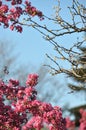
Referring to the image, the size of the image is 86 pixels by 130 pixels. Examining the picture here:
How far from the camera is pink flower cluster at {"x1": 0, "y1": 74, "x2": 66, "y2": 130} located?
7898 mm

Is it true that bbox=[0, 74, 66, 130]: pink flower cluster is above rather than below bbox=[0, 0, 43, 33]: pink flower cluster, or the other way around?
below

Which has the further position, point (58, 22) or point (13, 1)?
point (13, 1)

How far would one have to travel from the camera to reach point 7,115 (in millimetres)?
8398

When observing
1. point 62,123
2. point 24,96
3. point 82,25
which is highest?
point 82,25

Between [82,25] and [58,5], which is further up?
[58,5]

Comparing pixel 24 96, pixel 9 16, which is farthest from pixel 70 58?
pixel 9 16

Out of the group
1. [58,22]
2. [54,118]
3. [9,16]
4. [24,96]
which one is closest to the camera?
[54,118]

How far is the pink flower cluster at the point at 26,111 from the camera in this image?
790 cm

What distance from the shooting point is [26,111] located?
8.18 m

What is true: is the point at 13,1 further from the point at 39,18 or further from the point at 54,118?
the point at 54,118

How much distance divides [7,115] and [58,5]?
9.79ft

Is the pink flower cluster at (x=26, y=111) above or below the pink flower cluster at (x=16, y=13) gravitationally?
below

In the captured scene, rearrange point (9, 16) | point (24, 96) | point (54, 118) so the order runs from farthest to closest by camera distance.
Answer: point (9, 16) < point (24, 96) < point (54, 118)

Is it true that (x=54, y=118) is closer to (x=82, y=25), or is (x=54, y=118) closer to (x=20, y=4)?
(x=82, y=25)
